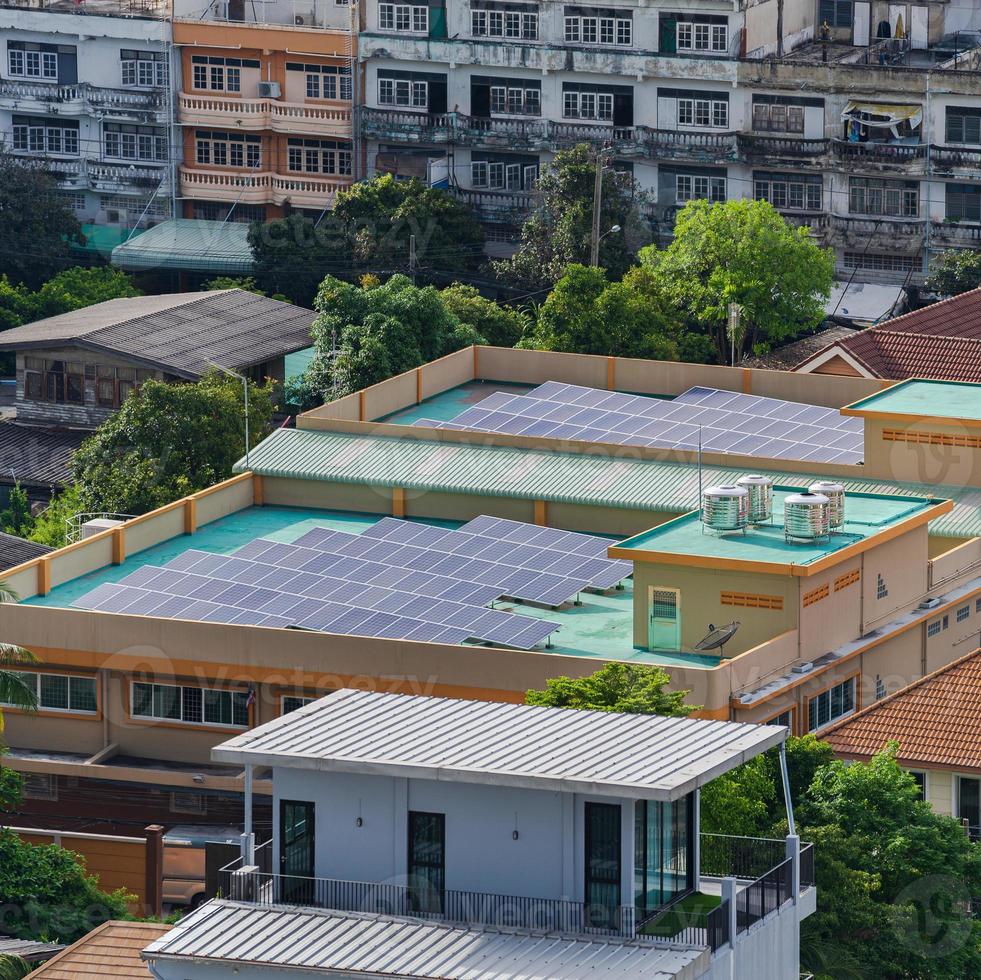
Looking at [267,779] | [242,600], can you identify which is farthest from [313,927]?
[242,600]

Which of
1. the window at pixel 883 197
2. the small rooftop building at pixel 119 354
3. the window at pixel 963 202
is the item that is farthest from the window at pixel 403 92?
the window at pixel 963 202

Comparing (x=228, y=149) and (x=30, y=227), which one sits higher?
(x=228, y=149)

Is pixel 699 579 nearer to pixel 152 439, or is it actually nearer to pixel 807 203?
pixel 152 439

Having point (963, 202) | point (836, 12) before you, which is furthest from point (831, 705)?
point (836, 12)

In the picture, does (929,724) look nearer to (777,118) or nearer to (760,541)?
(760,541)

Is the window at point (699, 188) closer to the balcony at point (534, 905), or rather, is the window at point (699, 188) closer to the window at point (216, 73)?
the window at point (216, 73)
